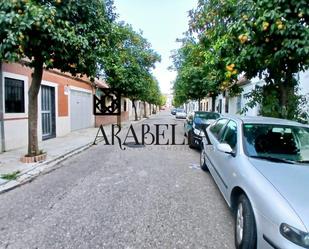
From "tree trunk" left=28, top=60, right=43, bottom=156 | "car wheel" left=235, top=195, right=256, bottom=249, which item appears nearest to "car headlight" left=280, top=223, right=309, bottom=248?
"car wheel" left=235, top=195, right=256, bottom=249

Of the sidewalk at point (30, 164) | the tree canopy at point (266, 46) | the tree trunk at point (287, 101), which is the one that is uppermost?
the tree canopy at point (266, 46)

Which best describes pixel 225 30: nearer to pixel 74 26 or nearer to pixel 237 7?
pixel 237 7

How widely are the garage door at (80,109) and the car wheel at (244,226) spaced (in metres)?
14.4

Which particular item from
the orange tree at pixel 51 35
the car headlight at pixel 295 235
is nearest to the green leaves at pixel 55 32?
the orange tree at pixel 51 35

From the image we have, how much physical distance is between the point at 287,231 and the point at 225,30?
5.35 metres

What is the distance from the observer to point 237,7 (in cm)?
604

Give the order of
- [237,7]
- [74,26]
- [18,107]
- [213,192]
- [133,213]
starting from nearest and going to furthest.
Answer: [133,213], [213,192], [237,7], [74,26], [18,107]

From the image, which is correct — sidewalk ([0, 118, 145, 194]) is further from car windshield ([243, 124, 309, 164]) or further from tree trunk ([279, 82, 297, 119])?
tree trunk ([279, 82, 297, 119])

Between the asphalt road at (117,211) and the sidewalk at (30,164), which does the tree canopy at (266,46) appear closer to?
the asphalt road at (117,211)

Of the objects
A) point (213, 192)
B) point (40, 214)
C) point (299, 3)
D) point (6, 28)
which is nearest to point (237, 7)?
point (299, 3)

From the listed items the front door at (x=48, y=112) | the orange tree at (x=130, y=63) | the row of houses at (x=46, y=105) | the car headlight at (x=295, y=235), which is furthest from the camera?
the orange tree at (x=130, y=63)

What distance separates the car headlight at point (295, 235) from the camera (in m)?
2.33

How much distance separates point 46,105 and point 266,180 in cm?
1210

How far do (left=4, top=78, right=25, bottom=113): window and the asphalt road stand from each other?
3798 millimetres
